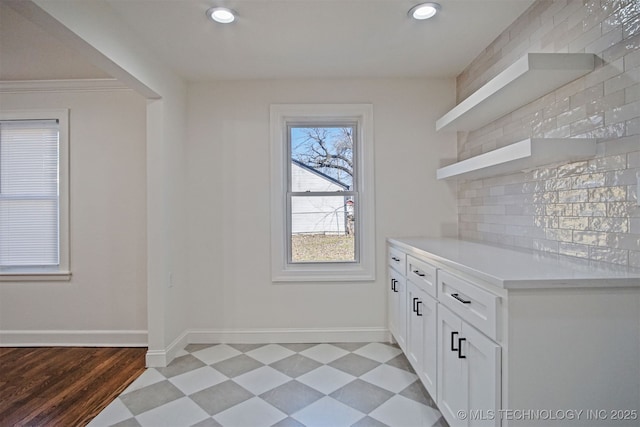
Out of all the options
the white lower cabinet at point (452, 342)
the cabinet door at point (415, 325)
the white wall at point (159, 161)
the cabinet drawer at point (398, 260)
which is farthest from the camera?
the cabinet drawer at point (398, 260)

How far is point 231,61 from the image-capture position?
104 inches

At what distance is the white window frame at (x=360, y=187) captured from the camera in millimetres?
2980

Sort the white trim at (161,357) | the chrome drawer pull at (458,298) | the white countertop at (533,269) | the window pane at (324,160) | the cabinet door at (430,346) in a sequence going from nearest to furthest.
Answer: the white countertop at (533,269) → the chrome drawer pull at (458,298) → the cabinet door at (430,346) → the white trim at (161,357) → the window pane at (324,160)

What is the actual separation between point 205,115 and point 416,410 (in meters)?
2.82

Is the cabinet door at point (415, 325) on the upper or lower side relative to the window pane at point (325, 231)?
lower

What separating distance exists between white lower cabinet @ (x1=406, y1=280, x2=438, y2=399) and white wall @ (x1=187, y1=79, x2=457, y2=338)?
0.74m

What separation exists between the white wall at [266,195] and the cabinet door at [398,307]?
17 centimetres

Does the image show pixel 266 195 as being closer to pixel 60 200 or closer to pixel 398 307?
pixel 398 307

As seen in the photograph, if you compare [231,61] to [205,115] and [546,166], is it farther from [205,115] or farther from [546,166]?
[546,166]

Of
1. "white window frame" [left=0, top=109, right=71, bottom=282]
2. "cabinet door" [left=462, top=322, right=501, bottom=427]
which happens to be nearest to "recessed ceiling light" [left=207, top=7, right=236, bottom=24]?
"white window frame" [left=0, top=109, right=71, bottom=282]

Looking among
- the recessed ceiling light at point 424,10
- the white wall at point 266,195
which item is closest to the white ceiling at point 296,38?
the recessed ceiling light at point 424,10

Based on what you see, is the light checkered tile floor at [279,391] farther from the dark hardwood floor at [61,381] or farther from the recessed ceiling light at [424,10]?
the recessed ceiling light at [424,10]

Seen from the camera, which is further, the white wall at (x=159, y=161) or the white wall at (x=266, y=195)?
the white wall at (x=266, y=195)

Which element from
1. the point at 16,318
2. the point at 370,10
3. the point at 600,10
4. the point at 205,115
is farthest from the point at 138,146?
the point at 600,10
